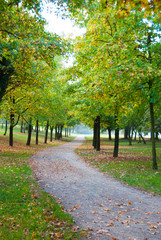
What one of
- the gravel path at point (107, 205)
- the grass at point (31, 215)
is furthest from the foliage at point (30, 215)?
the gravel path at point (107, 205)

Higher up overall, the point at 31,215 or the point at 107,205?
the point at 31,215

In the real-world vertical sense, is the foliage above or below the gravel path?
above

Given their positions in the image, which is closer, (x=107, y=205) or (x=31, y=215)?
(x=31, y=215)

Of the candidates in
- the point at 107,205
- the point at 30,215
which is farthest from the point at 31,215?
the point at 107,205

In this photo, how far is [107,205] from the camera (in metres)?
6.31

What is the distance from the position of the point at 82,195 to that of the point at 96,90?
592 cm

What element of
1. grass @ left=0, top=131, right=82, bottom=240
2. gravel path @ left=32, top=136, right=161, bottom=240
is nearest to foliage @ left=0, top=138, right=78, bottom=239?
grass @ left=0, top=131, right=82, bottom=240

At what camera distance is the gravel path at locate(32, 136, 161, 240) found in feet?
15.1

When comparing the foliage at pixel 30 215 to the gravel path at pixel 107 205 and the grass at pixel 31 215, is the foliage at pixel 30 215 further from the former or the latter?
the gravel path at pixel 107 205

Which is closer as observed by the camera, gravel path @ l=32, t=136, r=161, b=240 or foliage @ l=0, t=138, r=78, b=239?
foliage @ l=0, t=138, r=78, b=239

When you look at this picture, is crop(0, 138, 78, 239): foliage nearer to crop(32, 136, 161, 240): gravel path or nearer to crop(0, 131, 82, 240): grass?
crop(0, 131, 82, 240): grass

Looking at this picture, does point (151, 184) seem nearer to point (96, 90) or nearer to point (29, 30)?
point (96, 90)

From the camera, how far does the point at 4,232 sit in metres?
4.38

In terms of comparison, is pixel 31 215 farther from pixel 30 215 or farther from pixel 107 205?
pixel 107 205
